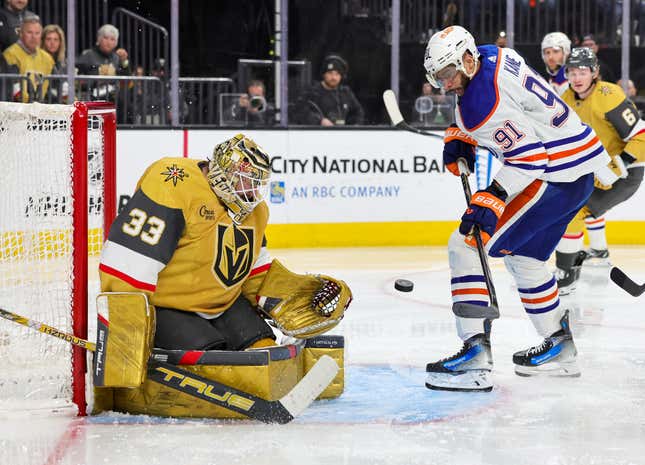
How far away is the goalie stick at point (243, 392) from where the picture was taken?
2760mm

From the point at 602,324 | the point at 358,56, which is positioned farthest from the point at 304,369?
the point at 358,56

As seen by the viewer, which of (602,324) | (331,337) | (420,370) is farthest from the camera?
(602,324)

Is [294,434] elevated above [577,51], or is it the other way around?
[577,51]

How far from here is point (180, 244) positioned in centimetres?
283

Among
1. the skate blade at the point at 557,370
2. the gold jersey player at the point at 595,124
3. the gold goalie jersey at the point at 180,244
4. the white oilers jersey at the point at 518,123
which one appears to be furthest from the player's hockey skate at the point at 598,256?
the gold goalie jersey at the point at 180,244

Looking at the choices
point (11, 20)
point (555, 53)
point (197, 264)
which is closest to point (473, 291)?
point (197, 264)

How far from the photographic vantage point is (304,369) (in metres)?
3.09

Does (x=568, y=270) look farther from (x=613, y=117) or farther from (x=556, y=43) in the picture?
(x=556, y=43)

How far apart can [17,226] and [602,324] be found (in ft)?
7.59

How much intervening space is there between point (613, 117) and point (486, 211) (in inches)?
95.5

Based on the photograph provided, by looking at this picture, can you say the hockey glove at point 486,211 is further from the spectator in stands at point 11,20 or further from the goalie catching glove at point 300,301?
the spectator in stands at point 11,20

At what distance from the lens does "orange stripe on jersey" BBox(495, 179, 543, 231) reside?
3320 mm

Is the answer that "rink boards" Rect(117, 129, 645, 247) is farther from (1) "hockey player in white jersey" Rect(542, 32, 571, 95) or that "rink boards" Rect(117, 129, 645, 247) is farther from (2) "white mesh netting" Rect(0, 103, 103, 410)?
(2) "white mesh netting" Rect(0, 103, 103, 410)

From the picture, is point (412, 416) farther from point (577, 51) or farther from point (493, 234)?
point (577, 51)
